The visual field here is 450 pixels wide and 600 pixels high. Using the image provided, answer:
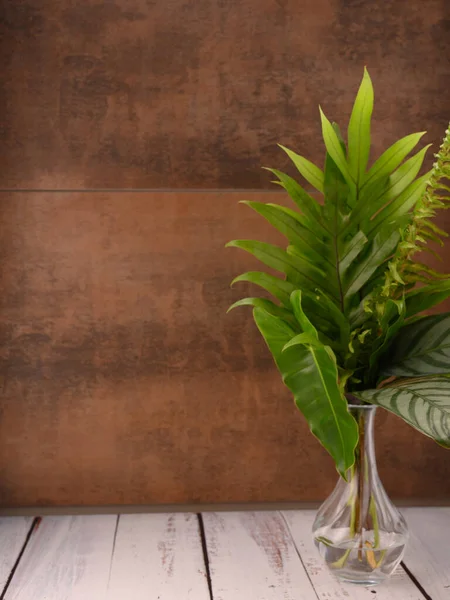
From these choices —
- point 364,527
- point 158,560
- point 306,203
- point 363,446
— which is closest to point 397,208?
point 306,203

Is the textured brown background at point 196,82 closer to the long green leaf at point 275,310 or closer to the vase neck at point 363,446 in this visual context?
the long green leaf at point 275,310

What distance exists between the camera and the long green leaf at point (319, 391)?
935mm

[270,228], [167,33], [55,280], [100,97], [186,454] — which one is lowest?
[186,454]

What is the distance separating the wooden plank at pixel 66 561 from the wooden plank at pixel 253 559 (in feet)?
0.60

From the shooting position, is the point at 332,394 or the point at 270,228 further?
the point at 270,228

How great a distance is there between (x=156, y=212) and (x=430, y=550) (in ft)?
2.63

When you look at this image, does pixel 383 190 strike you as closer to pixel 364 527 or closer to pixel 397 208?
pixel 397 208

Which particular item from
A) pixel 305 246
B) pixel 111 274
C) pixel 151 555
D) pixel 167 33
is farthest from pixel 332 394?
pixel 167 33

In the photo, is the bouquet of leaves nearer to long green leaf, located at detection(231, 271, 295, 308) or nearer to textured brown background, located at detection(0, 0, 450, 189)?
long green leaf, located at detection(231, 271, 295, 308)

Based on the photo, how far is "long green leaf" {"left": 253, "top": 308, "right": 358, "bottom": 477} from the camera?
3.07 ft

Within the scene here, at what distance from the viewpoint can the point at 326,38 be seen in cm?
140

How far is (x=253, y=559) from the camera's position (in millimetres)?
1174

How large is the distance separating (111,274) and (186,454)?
391 mm

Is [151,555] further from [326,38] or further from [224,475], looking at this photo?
[326,38]
